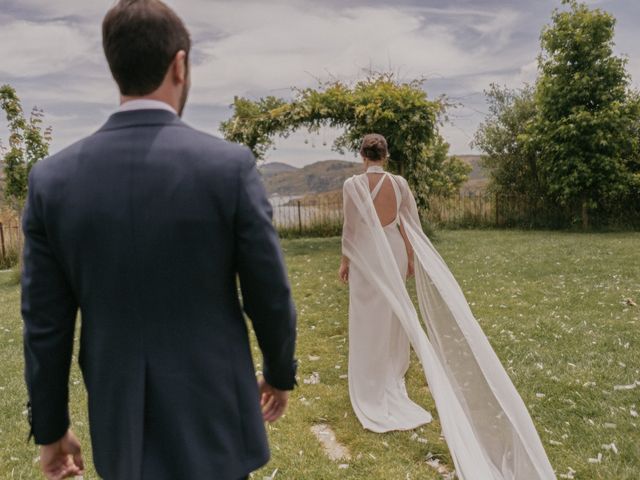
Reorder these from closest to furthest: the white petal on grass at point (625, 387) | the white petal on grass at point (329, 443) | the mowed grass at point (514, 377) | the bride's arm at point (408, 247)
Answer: the mowed grass at point (514, 377)
the white petal on grass at point (329, 443)
the bride's arm at point (408, 247)
the white petal on grass at point (625, 387)

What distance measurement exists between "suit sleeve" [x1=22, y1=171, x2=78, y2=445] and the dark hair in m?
0.45

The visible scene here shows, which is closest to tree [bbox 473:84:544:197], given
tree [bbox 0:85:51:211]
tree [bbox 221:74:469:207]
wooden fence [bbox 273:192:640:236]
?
wooden fence [bbox 273:192:640:236]

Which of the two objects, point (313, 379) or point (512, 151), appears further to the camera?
point (512, 151)

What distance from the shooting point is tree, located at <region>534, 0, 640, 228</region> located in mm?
21547

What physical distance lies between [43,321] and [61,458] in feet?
1.89

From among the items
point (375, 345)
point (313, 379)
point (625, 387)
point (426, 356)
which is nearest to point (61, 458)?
point (426, 356)

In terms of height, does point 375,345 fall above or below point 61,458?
below

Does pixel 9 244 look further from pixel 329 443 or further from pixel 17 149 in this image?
pixel 329 443

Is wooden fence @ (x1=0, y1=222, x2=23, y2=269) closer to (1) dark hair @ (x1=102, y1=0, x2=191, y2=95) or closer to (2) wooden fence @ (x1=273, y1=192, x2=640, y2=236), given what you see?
(2) wooden fence @ (x1=273, y1=192, x2=640, y2=236)

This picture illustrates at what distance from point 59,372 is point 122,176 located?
28.1 inches

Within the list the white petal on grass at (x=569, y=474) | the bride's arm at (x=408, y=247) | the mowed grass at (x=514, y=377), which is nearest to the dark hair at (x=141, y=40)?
the mowed grass at (x=514, y=377)

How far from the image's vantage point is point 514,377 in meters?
5.60

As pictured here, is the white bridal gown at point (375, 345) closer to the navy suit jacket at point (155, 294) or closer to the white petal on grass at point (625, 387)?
the white petal on grass at point (625, 387)

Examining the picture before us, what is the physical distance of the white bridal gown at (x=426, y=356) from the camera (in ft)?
11.7
